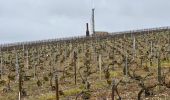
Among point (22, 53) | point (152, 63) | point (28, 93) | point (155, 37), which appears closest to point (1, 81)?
point (28, 93)

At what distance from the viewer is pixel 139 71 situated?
4353cm

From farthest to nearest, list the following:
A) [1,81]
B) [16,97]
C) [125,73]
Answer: [1,81], [125,73], [16,97]

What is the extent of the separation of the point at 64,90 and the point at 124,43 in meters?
40.0

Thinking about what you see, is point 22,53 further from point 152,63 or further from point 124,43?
point 152,63

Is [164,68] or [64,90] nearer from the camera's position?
[64,90]

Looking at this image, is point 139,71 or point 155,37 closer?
point 139,71

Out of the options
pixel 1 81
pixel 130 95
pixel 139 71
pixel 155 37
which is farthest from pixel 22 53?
pixel 130 95

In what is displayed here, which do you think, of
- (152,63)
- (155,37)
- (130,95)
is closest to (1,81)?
(152,63)

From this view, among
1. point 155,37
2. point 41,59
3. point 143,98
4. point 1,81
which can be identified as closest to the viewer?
point 143,98

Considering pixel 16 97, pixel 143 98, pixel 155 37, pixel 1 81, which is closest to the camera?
pixel 143 98

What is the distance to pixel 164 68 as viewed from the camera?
43.9m

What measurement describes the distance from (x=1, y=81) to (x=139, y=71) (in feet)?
37.6

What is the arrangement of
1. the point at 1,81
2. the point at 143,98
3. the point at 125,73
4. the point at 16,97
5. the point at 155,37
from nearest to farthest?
the point at 143,98, the point at 16,97, the point at 125,73, the point at 1,81, the point at 155,37

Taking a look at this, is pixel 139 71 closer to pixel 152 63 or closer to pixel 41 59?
pixel 152 63
